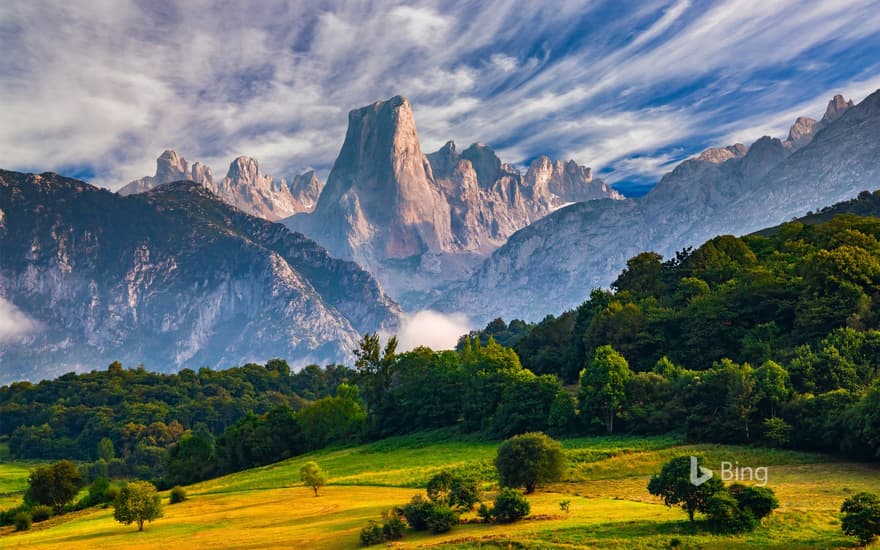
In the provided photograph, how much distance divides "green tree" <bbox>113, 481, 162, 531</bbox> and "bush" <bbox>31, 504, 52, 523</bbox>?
2457cm

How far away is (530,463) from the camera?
176 ft

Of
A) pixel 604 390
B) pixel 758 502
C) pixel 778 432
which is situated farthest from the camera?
pixel 604 390

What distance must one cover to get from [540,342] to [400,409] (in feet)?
124

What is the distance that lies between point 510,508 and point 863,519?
1846cm

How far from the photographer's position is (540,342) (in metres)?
138

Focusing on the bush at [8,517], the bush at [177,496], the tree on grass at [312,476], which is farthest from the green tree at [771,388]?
the bush at [8,517]

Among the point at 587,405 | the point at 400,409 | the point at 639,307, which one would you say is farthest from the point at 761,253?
the point at 400,409

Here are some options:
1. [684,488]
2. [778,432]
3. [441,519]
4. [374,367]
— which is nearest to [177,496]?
[441,519]

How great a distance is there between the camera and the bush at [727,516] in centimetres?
3688

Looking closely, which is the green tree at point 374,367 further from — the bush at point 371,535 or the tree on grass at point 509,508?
the bush at point 371,535

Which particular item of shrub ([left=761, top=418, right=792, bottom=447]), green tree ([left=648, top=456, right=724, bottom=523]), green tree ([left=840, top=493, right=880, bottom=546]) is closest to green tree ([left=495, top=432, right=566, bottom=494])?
green tree ([left=648, top=456, right=724, bottom=523])

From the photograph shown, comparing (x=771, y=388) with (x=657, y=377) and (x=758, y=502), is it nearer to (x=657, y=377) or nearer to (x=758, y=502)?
(x=657, y=377)

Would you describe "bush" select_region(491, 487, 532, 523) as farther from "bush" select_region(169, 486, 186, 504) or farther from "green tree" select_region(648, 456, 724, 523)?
"bush" select_region(169, 486, 186, 504)

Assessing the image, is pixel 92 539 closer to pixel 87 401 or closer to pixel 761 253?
pixel 761 253
